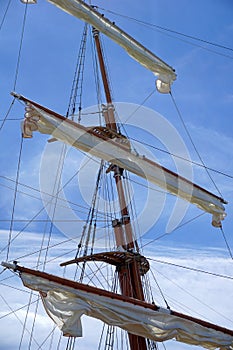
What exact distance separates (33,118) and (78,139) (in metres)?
1.56

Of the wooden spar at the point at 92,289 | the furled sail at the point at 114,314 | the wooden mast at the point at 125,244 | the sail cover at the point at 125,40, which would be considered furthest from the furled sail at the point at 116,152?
the furled sail at the point at 114,314

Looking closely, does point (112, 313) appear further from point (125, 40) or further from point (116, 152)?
point (125, 40)

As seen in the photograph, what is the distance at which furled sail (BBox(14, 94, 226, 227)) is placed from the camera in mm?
12672

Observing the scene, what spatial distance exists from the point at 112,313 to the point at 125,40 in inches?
396

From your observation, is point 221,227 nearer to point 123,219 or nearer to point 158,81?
point 123,219

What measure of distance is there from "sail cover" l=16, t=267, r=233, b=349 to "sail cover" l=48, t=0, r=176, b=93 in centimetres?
893

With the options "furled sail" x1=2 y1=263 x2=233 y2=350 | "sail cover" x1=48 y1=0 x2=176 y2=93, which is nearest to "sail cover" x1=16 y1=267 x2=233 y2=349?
"furled sail" x1=2 y1=263 x2=233 y2=350

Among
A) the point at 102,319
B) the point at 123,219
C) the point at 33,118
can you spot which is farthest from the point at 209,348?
the point at 33,118

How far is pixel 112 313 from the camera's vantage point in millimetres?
10906

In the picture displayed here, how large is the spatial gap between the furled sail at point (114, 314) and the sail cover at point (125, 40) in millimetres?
8881

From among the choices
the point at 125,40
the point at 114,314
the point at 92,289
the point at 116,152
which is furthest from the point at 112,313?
the point at 125,40

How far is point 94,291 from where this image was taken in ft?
35.6

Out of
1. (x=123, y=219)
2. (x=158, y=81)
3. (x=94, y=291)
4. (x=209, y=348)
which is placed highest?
(x=158, y=81)

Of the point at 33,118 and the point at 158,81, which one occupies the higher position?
the point at 158,81
